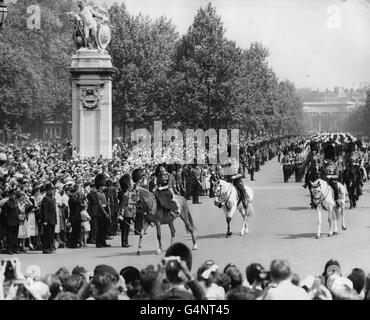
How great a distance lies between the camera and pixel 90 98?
37.3m

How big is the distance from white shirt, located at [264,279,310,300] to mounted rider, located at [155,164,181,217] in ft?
36.5

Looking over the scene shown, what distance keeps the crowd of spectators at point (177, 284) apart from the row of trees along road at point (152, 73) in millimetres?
31573

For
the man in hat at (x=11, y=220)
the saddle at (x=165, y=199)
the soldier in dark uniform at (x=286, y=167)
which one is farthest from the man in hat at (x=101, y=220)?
the soldier in dark uniform at (x=286, y=167)

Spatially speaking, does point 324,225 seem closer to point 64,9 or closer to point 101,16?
point 101,16

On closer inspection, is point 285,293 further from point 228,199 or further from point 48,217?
point 228,199

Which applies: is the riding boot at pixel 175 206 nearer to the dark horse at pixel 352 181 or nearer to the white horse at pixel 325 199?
the white horse at pixel 325 199

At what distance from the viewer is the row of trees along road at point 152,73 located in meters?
53.9

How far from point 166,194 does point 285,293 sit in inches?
446

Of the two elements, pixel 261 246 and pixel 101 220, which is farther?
pixel 101 220

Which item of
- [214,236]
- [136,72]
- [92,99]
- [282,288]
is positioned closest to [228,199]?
[214,236]

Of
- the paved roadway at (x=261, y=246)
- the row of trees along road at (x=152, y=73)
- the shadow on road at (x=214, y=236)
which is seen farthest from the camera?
the row of trees along road at (x=152, y=73)

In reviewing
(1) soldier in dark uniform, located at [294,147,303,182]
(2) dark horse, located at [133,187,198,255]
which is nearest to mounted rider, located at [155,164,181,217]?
(2) dark horse, located at [133,187,198,255]
